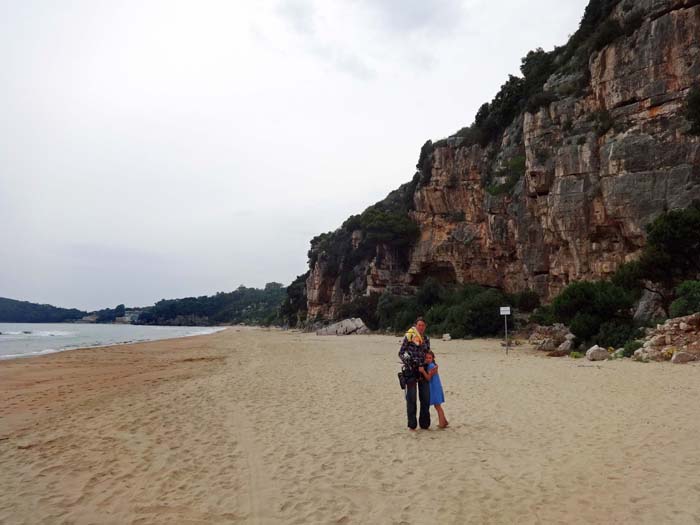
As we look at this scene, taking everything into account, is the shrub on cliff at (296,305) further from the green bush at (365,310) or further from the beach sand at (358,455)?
the beach sand at (358,455)

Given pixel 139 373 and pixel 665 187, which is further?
pixel 665 187

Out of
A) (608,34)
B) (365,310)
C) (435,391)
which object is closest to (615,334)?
(435,391)

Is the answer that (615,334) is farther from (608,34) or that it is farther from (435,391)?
(608,34)

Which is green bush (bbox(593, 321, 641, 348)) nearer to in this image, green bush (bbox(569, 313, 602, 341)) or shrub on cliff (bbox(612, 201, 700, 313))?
green bush (bbox(569, 313, 602, 341))

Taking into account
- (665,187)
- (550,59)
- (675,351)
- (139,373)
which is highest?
(550,59)

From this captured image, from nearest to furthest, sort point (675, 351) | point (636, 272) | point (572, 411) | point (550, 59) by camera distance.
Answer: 1. point (572, 411)
2. point (675, 351)
3. point (636, 272)
4. point (550, 59)

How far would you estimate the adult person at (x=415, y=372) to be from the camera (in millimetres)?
7125

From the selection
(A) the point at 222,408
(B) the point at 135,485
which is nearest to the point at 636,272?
(A) the point at 222,408

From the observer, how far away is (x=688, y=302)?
15.8 m

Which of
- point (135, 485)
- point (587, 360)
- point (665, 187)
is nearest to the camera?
point (135, 485)

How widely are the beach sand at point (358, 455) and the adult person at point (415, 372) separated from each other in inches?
10.2

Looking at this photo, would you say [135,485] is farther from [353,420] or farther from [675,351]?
[675,351]

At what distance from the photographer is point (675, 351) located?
13445mm

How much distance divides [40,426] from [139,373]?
8978 mm
